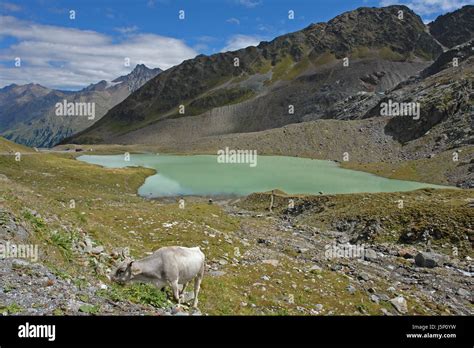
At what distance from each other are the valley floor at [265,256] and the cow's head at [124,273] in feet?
1.08

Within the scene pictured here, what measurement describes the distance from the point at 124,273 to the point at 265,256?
46.5ft

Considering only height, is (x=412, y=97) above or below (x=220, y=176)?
above

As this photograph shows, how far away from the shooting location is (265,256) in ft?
83.7

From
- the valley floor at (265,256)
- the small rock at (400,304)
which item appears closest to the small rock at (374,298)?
the valley floor at (265,256)

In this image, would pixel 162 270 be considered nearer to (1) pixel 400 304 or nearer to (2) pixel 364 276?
(1) pixel 400 304

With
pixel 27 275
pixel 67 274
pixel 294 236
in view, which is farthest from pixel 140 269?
pixel 294 236

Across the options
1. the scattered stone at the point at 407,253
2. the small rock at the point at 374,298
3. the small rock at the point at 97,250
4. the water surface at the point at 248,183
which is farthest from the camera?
the water surface at the point at 248,183

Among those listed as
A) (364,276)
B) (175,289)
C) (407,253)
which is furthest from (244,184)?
(175,289)

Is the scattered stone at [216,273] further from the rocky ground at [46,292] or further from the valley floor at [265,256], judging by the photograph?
the rocky ground at [46,292]

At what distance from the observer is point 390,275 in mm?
24422

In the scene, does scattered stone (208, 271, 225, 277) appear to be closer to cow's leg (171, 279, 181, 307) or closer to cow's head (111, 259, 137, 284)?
cow's leg (171, 279, 181, 307)

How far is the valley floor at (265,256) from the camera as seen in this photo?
1112cm
